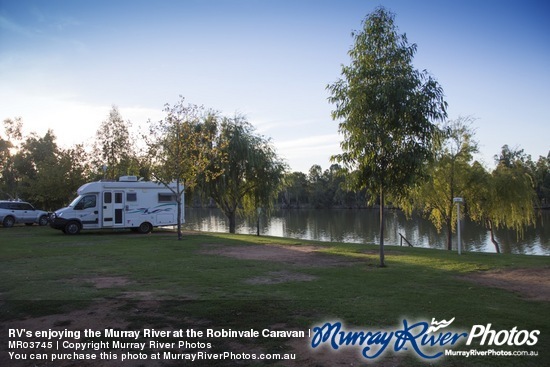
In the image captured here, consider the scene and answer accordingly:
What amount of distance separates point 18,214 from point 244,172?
54.2 feet

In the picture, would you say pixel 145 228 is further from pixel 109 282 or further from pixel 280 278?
pixel 280 278

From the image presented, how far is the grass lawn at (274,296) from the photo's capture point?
563 cm

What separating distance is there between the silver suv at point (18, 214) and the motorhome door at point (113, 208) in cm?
1106

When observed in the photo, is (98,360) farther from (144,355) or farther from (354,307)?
(354,307)

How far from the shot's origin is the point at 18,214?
3011cm

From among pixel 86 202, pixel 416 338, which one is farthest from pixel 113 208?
pixel 416 338

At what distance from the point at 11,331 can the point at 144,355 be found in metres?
2.37

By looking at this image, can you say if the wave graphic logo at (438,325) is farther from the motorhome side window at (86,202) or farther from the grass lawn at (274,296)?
the motorhome side window at (86,202)

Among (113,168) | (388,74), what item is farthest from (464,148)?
(113,168)

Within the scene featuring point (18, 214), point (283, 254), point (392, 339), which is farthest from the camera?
point (18, 214)

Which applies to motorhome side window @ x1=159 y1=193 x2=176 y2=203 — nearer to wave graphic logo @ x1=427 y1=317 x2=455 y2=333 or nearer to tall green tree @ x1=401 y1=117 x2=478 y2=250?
tall green tree @ x1=401 y1=117 x2=478 y2=250

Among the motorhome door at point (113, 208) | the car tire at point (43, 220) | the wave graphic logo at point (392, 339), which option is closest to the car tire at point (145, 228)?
the motorhome door at point (113, 208)

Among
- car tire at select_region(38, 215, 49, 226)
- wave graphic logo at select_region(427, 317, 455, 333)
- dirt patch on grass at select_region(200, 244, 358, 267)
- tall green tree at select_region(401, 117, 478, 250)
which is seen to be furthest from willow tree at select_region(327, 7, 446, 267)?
car tire at select_region(38, 215, 49, 226)

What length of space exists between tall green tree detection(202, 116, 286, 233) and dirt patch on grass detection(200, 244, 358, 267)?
11.8 metres
